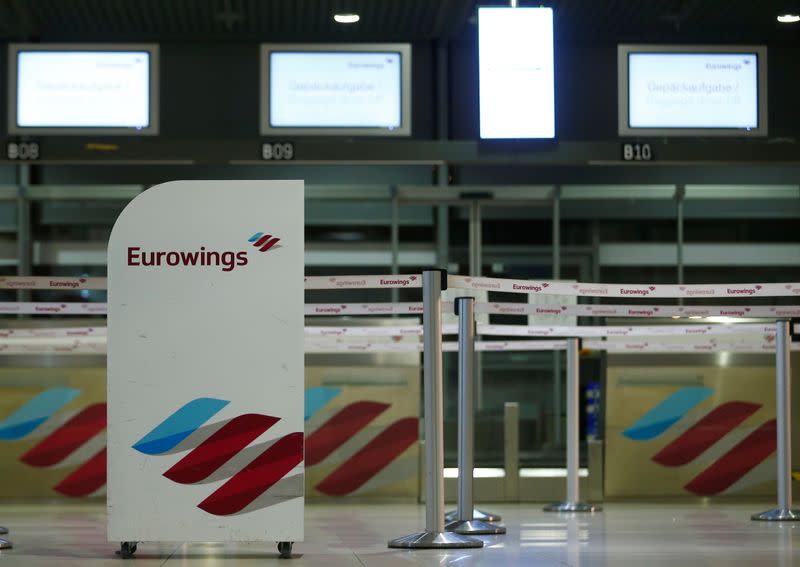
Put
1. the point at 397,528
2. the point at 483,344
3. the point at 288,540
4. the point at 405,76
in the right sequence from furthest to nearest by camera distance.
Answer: the point at 405,76 → the point at 483,344 → the point at 397,528 → the point at 288,540

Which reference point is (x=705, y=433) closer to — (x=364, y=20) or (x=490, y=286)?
(x=490, y=286)

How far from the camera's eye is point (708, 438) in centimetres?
1020

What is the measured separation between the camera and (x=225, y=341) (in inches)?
213

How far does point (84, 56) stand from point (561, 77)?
598 cm

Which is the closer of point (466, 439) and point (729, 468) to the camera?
point (466, 439)

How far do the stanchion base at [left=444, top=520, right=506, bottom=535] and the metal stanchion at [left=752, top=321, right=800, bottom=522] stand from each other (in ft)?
7.19

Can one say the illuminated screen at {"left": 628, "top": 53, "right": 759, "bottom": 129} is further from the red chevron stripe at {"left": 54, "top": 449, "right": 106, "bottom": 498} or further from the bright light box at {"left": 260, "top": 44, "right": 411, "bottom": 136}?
the red chevron stripe at {"left": 54, "top": 449, "right": 106, "bottom": 498}

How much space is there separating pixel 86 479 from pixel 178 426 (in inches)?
193

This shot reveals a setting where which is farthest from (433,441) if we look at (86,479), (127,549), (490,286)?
(86,479)

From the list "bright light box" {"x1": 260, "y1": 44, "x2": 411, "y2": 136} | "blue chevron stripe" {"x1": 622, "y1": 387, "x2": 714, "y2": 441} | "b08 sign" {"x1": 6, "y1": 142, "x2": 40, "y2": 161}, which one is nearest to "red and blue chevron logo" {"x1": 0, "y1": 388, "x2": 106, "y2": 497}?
"b08 sign" {"x1": 6, "y1": 142, "x2": 40, "y2": 161}

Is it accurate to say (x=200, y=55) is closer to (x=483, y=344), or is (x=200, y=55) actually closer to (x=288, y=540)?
(x=483, y=344)

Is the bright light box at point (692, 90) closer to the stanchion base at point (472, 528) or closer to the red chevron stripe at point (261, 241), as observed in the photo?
the stanchion base at point (472, 528)

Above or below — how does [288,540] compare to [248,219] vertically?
below

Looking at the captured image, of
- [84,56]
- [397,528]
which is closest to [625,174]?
[84,56]
